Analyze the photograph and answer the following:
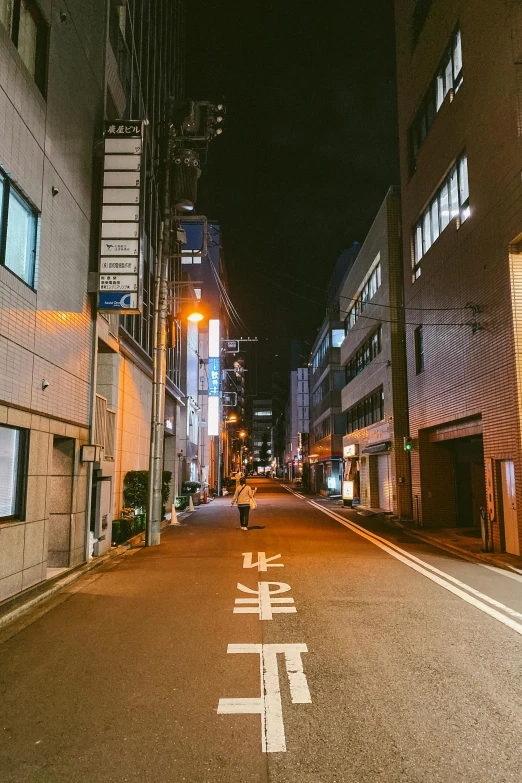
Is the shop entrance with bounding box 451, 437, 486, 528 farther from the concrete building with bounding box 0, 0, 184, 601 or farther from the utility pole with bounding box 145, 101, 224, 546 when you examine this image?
the concrete building with bounding box 0, 0, 184, 601

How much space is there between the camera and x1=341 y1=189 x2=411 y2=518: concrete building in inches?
979

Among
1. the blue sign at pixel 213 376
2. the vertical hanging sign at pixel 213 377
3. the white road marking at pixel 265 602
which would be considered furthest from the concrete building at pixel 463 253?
the vertical hanging sign at pixel 213 377

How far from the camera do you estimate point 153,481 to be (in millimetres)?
14867

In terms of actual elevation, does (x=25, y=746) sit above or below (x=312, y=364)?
below

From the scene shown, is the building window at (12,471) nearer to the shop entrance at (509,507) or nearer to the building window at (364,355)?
the shop entrance at (509,507)

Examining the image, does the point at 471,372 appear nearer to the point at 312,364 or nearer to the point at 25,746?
→ the point at 25,746

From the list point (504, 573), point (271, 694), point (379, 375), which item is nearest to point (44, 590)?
point (271, 694)

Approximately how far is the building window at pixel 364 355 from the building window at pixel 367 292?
1.99 metres

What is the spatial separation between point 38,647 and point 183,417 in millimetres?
30851

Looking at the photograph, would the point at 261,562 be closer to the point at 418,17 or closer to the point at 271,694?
the point at 271,694

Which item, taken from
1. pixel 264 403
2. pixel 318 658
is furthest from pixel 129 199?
pixel 264 403

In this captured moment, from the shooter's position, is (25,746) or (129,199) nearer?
(25,746)

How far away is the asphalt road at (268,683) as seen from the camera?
363 cm

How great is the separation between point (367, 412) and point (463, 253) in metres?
17.4
